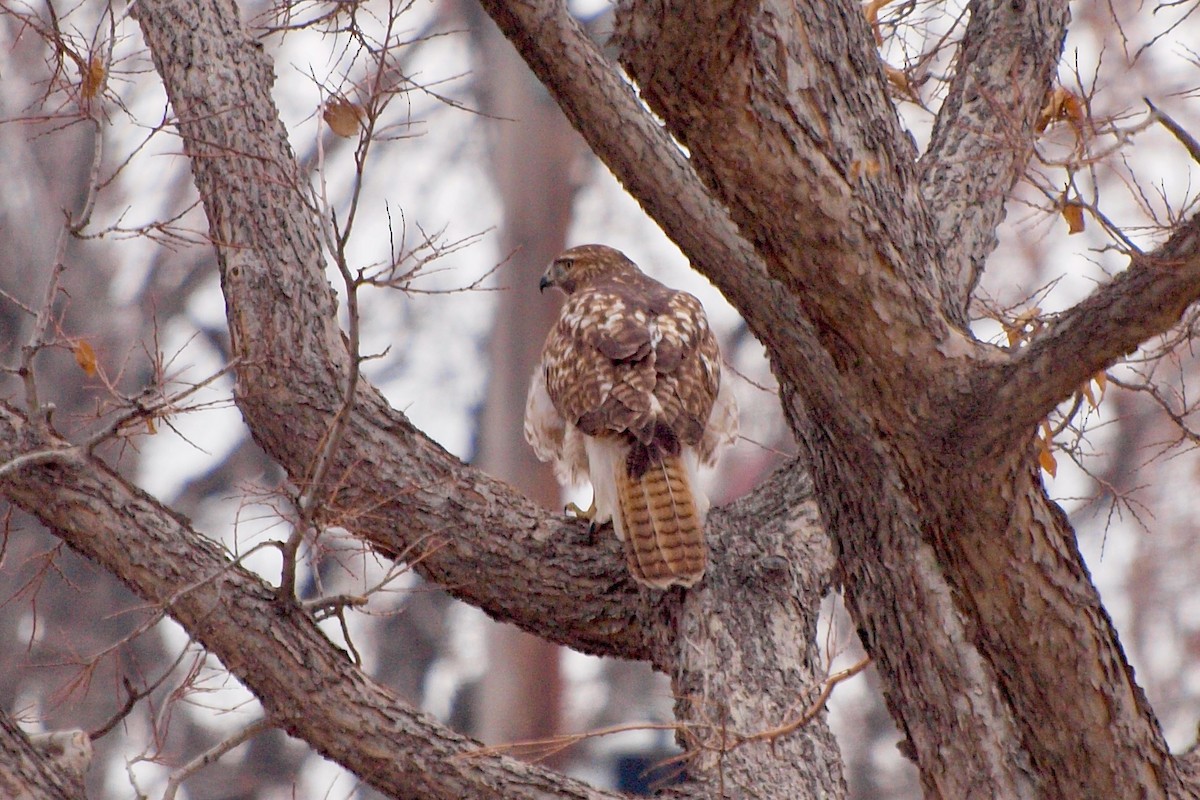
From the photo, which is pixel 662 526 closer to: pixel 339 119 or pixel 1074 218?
pixel 339 119

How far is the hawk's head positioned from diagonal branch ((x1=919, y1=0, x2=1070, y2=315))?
214 cm

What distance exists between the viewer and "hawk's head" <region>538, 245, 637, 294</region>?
6914 mm

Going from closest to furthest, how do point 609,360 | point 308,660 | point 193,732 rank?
point 308,660
point 609,360
point 193,732

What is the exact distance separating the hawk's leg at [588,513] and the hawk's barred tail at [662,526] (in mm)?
135

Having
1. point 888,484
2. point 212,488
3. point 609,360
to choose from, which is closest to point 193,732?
point 212,488

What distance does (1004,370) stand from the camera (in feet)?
10.1

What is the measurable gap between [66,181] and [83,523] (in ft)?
36.7

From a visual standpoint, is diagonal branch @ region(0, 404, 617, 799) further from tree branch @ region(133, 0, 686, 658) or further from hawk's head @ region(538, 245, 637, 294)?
hawk's head @ region(538, 245, 637, 294)

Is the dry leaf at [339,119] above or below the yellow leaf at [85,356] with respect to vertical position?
above

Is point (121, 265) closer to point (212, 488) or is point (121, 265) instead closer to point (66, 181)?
point (66, 181)

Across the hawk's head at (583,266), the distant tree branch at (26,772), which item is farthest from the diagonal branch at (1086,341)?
the hawk's head at (583,266)

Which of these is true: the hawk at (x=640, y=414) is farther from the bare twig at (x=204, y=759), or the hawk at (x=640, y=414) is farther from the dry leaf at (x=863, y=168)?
the dry leaf at (x=863, y=168)

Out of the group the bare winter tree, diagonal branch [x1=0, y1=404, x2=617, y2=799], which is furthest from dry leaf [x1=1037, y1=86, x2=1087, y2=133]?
diagonal branch [x1=0, y1=404, x2=617, y2=799]

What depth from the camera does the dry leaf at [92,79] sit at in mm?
3795
